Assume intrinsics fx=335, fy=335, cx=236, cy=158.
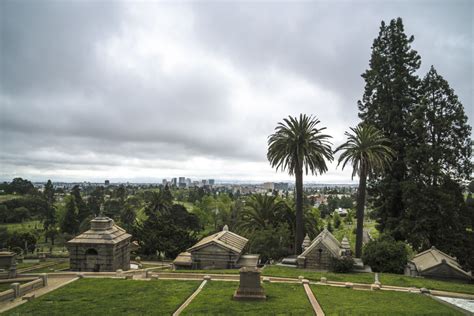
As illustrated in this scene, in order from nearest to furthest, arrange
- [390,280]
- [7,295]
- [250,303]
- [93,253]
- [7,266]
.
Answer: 1. [250,303]
2. [7,295]
3. [390,280]
4. [7,266]
5. [93,253]

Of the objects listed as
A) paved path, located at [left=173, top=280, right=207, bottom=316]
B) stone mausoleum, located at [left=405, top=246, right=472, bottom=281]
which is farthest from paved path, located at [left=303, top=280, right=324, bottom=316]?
stone mausoleum, located at [left=405, top=246, right=472, bottom=281]

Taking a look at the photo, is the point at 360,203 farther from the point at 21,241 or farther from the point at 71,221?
the point at 71,221

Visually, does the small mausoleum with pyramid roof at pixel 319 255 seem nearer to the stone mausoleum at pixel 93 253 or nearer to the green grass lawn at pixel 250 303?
the green grass lawn at pixel 250 303

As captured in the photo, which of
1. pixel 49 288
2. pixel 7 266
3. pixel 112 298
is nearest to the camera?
pixel 112 298

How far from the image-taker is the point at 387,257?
27.5 meters

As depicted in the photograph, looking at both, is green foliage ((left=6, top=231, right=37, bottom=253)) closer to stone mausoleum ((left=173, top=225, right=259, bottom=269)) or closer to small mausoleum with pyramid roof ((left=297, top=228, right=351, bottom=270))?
stone mausoleum ((left=173, top=225, right=259, bottom=269))

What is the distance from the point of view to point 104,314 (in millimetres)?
14555

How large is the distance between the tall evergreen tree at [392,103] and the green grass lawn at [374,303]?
14696 mm

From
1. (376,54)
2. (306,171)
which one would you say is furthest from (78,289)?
(376,54)

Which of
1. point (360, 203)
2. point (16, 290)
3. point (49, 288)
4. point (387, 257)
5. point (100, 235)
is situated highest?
point (360, 203)

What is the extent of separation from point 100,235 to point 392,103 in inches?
1175

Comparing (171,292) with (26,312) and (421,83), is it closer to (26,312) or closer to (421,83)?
(26,312)

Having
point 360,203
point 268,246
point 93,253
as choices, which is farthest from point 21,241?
point 360,203

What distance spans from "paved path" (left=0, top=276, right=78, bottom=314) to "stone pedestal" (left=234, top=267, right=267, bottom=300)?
1063cm
